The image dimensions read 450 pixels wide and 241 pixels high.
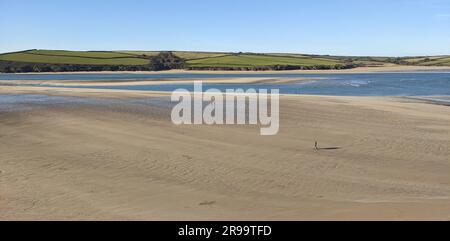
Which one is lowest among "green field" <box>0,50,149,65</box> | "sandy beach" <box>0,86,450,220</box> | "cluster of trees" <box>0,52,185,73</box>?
"sandy beach" <box>0,86,450,220</box>

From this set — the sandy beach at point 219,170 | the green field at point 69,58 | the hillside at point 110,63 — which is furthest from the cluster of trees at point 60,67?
the sandy beach at point 219,170

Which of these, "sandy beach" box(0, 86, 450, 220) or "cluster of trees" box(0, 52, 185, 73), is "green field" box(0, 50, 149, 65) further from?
"sandy beach" box(0, 86, 450, 220)

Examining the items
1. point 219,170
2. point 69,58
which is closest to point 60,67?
point 69,58

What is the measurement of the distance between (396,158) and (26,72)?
116566mm

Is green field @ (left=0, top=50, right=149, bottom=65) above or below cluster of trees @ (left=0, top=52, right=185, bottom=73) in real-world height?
above

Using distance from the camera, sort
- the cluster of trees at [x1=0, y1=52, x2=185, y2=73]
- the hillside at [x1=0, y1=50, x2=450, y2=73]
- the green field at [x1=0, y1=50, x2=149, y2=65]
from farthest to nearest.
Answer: the green field at [x1=0, y1=50, x2=149, y2=65] < the hillside at [x1=0, y1=50, x2=450, y2=73] < the cluster of trees at [x1=0, y1=52, x2=185, y2=73]

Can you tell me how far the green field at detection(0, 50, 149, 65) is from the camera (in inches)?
5049

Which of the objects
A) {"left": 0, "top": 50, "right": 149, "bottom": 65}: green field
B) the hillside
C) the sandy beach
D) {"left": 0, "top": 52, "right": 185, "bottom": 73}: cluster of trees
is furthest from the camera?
{"left": 0, "top": 50, "right": 149, "bottom": 65}: green field

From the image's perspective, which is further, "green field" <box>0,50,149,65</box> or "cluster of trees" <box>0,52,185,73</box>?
"green field" <box>0,50,149,65</box>

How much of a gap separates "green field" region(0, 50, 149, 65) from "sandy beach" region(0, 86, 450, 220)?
369ft

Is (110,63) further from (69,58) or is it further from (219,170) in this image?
(219,170)

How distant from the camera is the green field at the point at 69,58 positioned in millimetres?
128250

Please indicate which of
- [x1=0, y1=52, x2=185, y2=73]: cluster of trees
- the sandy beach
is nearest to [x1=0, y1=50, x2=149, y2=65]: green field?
[x1=0, y1=52, x2=185, y2=73]: cluster of trees
